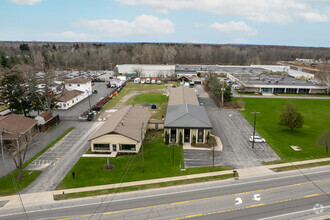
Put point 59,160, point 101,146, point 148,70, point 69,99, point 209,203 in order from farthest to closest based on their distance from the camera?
point 148,70
point 69,99
point 101,146
point 59,160
point 209,203

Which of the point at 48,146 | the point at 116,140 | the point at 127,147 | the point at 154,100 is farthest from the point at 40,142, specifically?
the point at 154,100

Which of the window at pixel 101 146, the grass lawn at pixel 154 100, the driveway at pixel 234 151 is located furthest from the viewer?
the grass lawn at pixel 154 100

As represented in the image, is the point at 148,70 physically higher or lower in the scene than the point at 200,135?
higher

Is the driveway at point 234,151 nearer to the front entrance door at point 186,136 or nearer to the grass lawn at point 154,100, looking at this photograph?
the front entrance door at point 186,136

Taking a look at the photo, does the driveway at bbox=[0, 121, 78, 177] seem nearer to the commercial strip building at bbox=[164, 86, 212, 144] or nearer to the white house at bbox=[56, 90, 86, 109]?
the white house at bbox=[56, 90, 86, 109]

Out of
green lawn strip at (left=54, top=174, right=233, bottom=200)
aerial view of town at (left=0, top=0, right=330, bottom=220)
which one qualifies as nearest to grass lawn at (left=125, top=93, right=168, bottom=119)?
aerial view of town at (left=0, top=0, right=330, bottom=220)

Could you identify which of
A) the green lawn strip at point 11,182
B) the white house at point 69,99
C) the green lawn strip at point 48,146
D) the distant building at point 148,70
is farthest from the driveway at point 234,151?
the distant building at point 148,70

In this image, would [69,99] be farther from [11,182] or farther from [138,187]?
[138,187]
